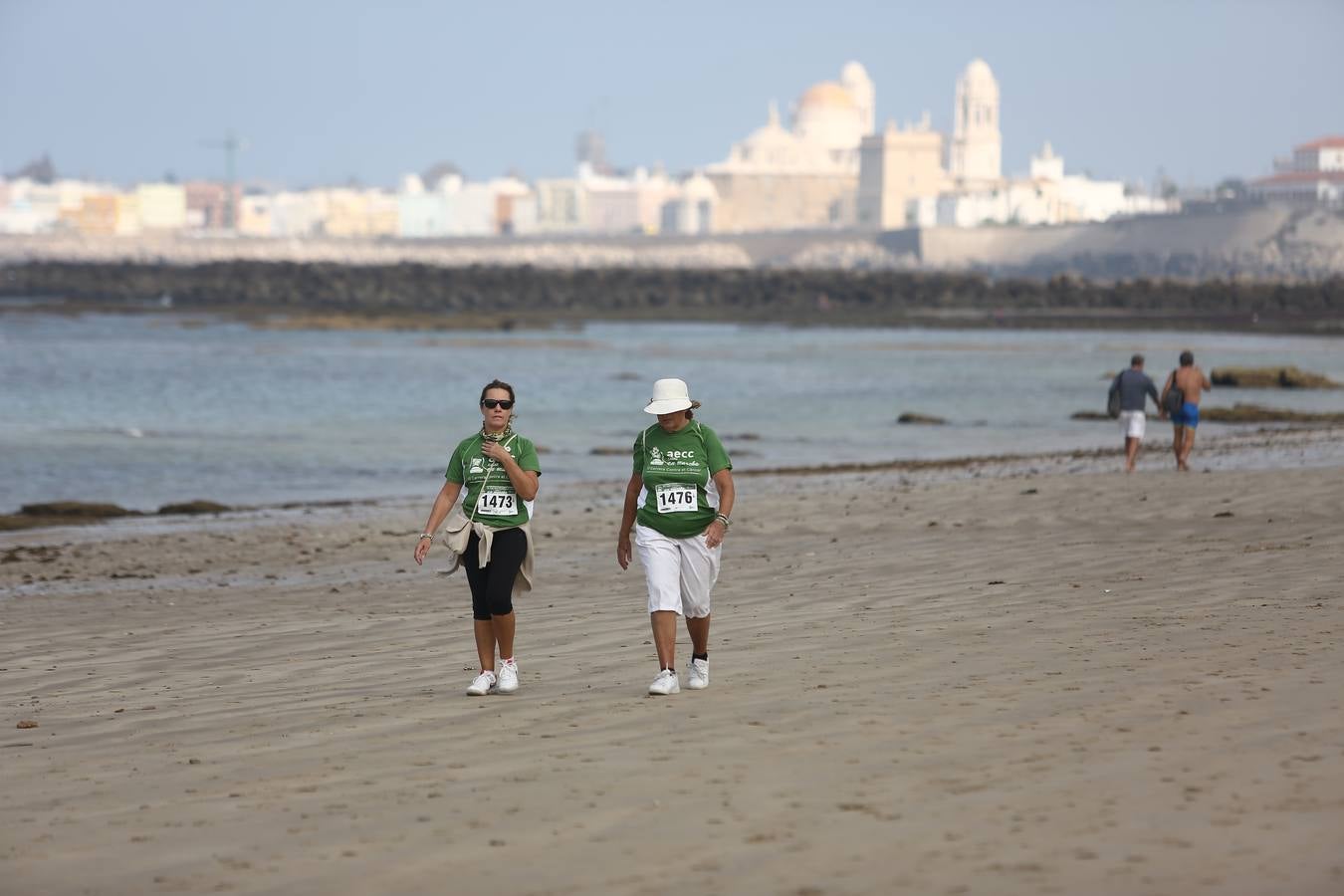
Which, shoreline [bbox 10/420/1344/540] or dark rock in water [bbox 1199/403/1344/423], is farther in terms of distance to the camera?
dark rock in water [bbox 1199/403/1344/423]

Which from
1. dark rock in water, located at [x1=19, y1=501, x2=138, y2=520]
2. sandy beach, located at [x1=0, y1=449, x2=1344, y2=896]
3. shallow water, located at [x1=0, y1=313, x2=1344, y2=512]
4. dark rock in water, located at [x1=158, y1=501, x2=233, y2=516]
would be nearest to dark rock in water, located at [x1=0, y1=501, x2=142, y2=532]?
dark rock in water, located at [x1=19, y1=501, x2=138, y2=520]

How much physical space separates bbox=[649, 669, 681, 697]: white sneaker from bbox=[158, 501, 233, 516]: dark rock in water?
1043 cm

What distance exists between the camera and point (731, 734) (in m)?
6.11

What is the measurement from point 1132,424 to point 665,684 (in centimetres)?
1062

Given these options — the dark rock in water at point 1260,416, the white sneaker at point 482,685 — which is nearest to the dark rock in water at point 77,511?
the white sneaker at point 482,685

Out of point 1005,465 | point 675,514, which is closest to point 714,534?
point 675,514

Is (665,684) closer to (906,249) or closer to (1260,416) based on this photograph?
(1260,416)

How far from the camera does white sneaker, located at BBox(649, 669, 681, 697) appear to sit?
6.74 metres

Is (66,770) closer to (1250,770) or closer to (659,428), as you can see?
(659,428)

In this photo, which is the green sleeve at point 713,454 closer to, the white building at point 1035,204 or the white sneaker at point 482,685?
the white sneaker at point 482,685

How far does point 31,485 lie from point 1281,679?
606 inches

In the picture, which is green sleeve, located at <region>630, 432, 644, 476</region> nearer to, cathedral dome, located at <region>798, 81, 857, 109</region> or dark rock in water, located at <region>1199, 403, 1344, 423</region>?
dark rock in water, located at <region>1199, 403, 1344, 423</region>

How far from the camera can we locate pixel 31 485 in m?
19.3

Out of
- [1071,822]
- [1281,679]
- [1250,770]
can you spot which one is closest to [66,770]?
[1071,822]
